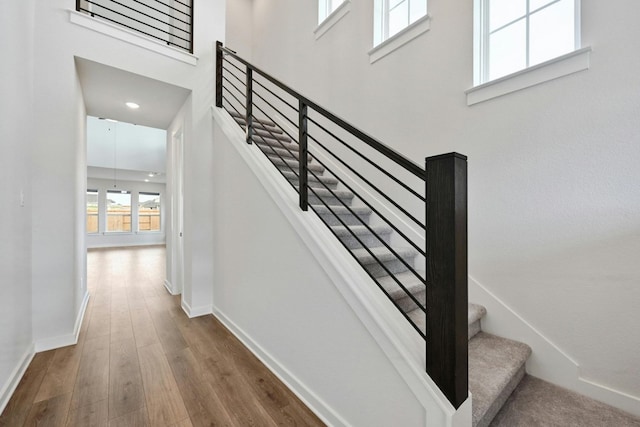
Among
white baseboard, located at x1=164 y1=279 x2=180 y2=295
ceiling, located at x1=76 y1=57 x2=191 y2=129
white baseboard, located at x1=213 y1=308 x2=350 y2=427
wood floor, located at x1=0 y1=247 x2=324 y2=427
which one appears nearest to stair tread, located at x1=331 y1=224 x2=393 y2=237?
white baseboard, located at x1=213 y1=308 x2=350 y2=427

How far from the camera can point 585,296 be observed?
158 centimetres

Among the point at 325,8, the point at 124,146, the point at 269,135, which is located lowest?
the point at 269,135

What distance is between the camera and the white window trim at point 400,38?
2.34 m

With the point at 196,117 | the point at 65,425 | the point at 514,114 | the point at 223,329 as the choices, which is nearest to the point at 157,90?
the point at 196,117

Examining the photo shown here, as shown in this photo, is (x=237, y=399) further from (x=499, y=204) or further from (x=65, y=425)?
(x=499, y=204)

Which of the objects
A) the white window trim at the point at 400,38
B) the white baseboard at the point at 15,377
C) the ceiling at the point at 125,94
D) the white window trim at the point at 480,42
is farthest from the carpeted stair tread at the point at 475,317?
the ceiling at the point at 125,94

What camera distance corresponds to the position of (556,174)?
1670 mm

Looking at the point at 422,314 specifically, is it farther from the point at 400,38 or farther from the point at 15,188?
the point at 15,188

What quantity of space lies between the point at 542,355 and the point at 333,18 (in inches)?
150

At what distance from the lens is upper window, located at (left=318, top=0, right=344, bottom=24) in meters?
3.55

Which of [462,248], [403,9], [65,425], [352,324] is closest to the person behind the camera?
[462,248]

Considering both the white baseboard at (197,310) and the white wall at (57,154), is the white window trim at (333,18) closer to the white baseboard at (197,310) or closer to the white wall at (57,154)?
the white wall at (57,154)

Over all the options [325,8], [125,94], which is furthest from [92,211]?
[325,8]

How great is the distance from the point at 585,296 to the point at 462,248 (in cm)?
115
